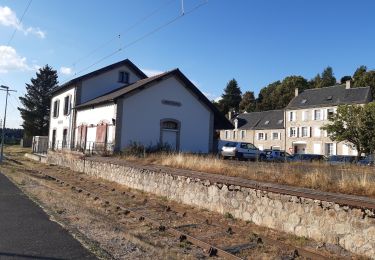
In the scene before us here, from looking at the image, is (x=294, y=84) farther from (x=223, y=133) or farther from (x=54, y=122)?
(x=54, y=122)

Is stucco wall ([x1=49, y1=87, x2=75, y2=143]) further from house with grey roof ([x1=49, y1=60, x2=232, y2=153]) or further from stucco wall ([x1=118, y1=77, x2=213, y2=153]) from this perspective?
stucco wall ([x1=118, y1=77, x2=213, y2=153])

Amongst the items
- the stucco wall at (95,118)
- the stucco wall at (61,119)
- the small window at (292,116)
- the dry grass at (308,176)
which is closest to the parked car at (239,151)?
the stucco wall at (95,118)

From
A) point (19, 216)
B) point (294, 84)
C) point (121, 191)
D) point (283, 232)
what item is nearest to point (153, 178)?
point (121, 191)

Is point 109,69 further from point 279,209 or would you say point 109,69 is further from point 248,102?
point 248,102

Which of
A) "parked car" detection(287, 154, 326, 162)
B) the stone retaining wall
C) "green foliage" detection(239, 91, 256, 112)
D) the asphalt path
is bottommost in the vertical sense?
the asphalt path

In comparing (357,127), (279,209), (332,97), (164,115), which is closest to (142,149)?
(164,115)

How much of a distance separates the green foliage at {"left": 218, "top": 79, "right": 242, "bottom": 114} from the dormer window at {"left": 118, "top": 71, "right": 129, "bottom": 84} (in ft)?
228

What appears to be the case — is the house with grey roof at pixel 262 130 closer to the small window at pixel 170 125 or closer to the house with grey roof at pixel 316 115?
the house with grey roof at pixel 316 115

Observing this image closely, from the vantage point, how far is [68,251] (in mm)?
7090

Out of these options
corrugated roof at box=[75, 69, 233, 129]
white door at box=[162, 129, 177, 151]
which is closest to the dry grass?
corrugated roof at box=[75, 69, 233, 129]

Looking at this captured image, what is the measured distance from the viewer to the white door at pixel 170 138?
2900 centimetres

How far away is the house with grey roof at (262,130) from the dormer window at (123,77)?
3705 centimetres

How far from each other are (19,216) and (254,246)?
5905mm

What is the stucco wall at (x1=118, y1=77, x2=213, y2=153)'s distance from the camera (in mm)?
27422
